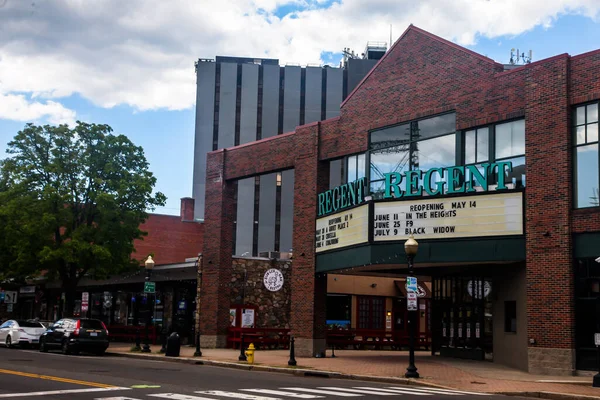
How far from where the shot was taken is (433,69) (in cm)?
2750

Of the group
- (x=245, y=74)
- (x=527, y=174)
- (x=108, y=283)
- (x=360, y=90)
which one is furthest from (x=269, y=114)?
(x=527, y=174)

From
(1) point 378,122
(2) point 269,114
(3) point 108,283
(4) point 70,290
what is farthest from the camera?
(2) point 269,114

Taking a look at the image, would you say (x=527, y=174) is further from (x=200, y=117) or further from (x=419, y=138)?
(x=200, y=117)

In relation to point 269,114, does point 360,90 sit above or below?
below

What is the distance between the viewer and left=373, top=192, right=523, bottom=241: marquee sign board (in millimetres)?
24281

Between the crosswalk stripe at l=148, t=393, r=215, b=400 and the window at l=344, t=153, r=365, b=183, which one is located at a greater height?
the window at l=344, t=153, r=365, b=183

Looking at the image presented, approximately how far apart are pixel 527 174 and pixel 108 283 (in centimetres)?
3121

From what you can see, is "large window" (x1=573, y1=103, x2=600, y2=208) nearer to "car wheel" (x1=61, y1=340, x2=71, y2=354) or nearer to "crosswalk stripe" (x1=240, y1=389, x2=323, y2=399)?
"crosswalk stripe" (x1=240, y1=389, x2=323, y2=399)

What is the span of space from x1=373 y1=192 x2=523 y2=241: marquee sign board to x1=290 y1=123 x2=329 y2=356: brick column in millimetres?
5234

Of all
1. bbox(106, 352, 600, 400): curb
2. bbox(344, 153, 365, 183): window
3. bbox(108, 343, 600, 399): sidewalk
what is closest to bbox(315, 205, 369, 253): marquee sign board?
bbox(344, 153, 365, 183): window

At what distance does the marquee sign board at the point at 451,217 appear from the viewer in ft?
79.7

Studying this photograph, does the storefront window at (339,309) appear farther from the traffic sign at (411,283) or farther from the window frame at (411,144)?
the traffic sign at (411,283)

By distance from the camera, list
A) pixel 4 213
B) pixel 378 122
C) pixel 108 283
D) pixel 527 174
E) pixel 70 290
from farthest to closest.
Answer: pixel 108 283 < pixel 70 290 < pixel 4 213 < pixel 378 122 < pixel 527 174

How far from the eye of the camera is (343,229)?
2912cm
